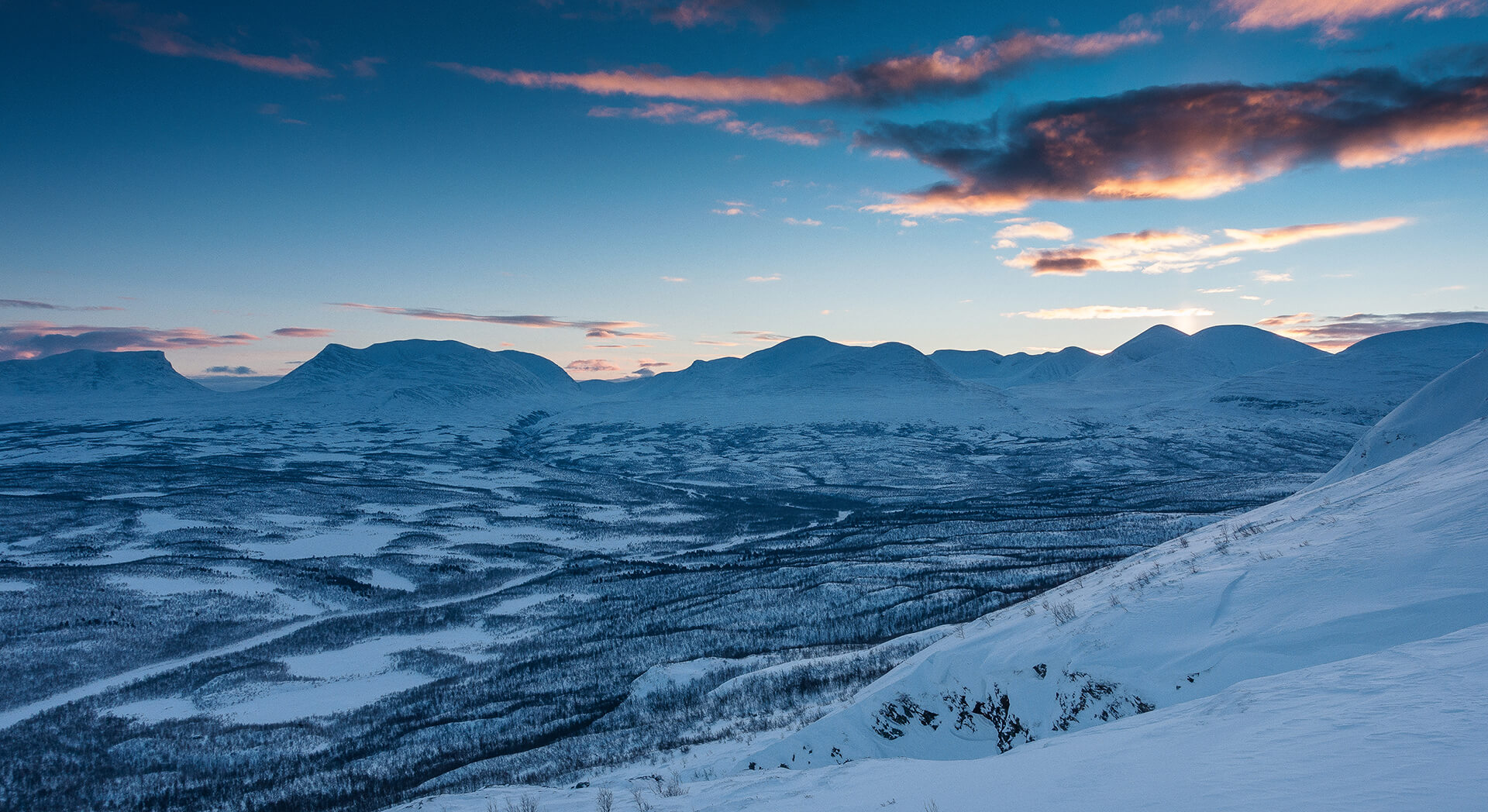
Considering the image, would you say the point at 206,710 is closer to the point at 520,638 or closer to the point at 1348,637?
the point at 520,638

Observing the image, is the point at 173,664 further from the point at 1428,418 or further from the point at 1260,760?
the point at 1428,418

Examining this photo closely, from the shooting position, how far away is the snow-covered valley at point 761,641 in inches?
323

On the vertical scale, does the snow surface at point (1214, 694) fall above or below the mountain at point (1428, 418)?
below

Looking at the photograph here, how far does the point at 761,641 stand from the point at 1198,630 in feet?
87.0

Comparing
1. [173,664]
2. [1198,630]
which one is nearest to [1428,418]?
[1198,630]

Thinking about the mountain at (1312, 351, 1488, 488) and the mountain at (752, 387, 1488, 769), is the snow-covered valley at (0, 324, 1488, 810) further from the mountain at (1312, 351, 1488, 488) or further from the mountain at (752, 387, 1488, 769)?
the mountain at (1312, 351, 1488, 488)

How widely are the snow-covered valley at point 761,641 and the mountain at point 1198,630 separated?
0.20 feet

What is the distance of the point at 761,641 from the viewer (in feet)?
116

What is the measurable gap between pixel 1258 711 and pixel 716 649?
1134 inches

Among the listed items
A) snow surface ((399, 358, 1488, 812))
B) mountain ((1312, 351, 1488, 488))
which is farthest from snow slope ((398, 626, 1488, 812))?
mountain ((1312, 351, 1488, 488))

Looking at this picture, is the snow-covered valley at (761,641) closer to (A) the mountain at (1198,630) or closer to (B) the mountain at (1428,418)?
(A) the mountain at (1198,630)

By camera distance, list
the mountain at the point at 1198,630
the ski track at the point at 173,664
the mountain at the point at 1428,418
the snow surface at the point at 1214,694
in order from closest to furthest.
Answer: the snow surface at the point at 1214,694
the mountain at the point at 1198,630
the mountain at the point at 1428,418
the ski track at the point at 173,664

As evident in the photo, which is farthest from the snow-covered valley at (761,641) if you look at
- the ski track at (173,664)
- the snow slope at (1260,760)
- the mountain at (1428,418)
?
the ski track at (173,664)

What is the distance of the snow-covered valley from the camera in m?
8.20
